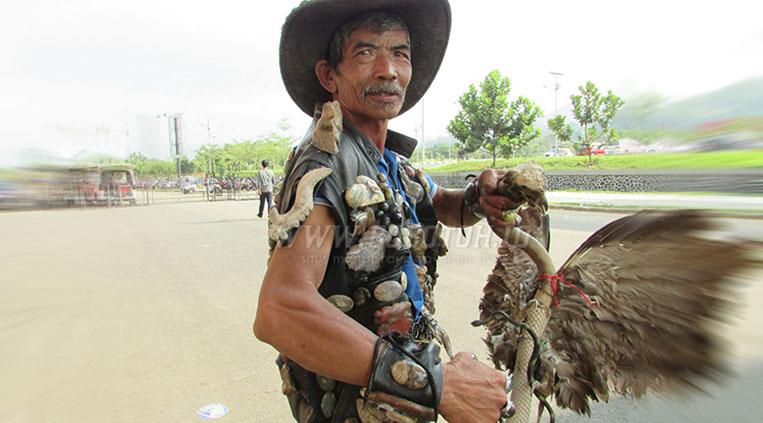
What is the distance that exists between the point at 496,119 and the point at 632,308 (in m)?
27.3

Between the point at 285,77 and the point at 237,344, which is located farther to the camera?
the point at 237,344

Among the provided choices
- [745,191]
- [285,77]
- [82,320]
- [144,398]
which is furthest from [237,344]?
[745,191]

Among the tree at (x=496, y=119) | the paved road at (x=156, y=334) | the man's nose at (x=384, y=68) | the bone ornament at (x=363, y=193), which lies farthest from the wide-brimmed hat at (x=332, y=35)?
the tree at (x=496, y=119)

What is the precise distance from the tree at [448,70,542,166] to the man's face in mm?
26772

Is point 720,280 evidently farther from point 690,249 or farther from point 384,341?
point 384,341

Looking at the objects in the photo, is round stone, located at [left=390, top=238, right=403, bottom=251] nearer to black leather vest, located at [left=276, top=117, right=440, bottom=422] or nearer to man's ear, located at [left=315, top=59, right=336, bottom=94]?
black leather vest, located at [left=276, top=117, right=440, bottom=422]

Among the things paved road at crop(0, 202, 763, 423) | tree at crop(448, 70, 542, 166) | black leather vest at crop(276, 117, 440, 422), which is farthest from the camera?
tree at crop(448, 70, 542, 166)

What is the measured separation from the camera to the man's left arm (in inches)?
64.5

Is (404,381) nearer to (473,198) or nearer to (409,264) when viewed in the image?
(409,264)

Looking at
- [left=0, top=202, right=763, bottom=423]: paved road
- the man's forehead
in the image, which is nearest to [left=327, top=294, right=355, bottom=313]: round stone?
the man's forehead

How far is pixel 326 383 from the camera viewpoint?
1.28 metres

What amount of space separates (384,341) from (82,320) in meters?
4.70

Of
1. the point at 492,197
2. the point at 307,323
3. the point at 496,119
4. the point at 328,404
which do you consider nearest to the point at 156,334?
the point at 328,404

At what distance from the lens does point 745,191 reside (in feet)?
2.41
